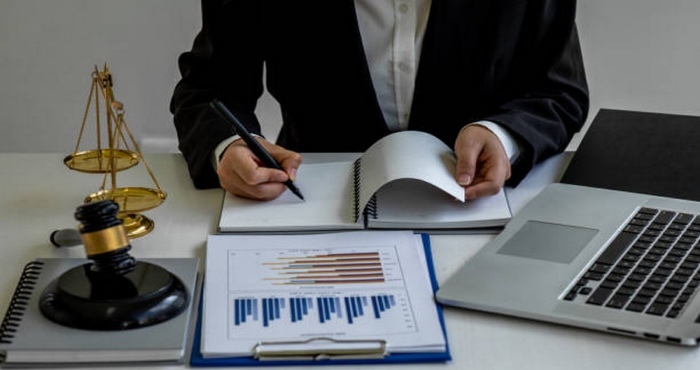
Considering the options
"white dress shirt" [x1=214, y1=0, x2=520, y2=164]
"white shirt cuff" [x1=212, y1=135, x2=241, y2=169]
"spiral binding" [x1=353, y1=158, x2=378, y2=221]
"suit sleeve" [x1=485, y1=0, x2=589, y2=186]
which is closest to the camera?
"spiral binding" [x1=353, y1=158, x2=378, y2=221]

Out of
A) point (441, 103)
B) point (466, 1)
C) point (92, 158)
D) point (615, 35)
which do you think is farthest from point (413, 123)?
point (615, 35)

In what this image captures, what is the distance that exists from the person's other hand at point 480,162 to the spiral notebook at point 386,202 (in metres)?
0.01

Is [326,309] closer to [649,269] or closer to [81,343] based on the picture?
[81,343]

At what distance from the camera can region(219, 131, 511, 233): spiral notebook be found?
121 cm

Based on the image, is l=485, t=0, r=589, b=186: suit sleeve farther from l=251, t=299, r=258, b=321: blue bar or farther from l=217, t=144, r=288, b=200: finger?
l=251, t=299, r=258, b=321: blue bar

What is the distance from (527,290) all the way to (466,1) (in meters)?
0.62

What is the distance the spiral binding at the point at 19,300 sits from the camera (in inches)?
37.3

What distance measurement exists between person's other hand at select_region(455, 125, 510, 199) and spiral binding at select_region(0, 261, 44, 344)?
1.68ft

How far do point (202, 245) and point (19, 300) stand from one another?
236mm

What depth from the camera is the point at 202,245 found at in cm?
118

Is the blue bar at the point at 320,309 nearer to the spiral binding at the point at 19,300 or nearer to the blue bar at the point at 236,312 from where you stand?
the blue bar at the point at 236,312

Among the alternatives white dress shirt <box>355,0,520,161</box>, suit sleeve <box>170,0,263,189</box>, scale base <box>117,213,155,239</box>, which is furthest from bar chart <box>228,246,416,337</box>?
white dress shirt <box>355,0,520,161</box>

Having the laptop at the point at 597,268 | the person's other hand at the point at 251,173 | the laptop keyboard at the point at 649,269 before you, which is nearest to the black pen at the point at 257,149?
the person's other hand at the point at 251,173

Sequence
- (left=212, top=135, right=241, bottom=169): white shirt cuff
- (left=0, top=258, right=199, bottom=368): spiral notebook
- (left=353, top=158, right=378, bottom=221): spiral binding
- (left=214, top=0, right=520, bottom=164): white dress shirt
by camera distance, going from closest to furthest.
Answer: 1. (left=0, top=258, right=199, bottom=368): spiral notebook
2. (left=353, top=158, right=378, bottom=221): spiral binding
3. (left=212, top=135, right=241, bottom=169): white shirt cuff
4. (left=214, top=0, right=520, bottom=164): white dress shirt
